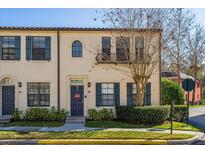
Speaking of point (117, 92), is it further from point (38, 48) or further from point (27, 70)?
point (27, 70)

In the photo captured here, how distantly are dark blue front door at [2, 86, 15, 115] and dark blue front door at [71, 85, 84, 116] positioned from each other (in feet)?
12.4

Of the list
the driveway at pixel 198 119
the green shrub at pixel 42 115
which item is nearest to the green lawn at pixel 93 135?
the driveway at pixel 198 119

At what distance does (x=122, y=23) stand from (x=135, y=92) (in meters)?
4.47

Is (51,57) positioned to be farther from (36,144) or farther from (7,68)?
(36,144)

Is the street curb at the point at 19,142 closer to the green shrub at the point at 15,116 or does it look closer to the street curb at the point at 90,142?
the street curb at the point at 90,142

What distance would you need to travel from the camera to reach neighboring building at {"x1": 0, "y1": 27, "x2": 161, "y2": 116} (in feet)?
63.0

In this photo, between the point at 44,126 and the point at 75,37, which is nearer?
the point at 44,126

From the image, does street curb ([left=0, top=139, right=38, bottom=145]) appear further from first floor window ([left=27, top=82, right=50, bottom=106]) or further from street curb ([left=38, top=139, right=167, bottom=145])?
first floor window ([left=27, top=82, right=50, bottom=106])

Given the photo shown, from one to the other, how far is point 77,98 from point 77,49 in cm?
310

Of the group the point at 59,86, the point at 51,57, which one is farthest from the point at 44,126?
the point at 51,57

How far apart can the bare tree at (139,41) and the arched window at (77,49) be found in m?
2.29
